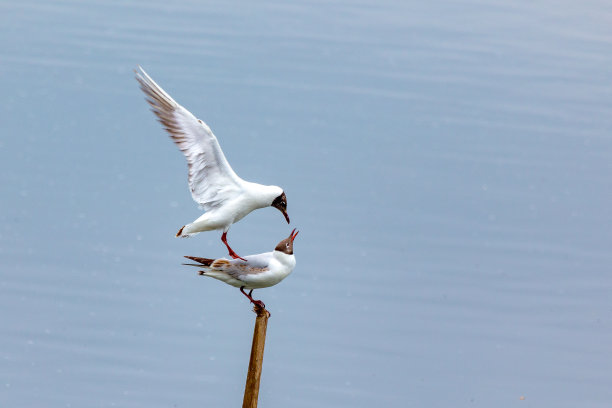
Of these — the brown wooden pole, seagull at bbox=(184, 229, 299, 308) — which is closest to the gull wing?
seagull at bbox=(184, 229, 299, 308)

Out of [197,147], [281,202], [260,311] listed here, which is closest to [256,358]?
[260,311]

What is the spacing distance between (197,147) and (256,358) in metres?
1.56

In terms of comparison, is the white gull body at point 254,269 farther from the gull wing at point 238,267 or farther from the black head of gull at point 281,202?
the black head of gull at point 281,202

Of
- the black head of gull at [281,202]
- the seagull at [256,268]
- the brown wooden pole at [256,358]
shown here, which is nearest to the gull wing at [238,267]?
the seagull at [256,268]

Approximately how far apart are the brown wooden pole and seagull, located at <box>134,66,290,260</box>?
0.56 meters

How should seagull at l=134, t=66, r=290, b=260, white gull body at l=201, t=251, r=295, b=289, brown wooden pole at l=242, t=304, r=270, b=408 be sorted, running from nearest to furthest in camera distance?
white gull body at l=201, t=251, r=295, b=289, brown wooden pole at l=242, t=304, r=270, b=408, seagull at l=134, t=66, r=290, b=260

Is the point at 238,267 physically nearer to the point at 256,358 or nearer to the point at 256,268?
the point at 256,268

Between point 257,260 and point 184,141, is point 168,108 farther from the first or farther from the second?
point 257,260

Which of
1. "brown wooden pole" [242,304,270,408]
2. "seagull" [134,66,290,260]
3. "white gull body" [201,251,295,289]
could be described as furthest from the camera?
"seagull" [134,66,290,260]

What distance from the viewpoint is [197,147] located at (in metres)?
7.93

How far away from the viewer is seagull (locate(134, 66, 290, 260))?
311 inches

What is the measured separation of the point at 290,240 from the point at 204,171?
0.91 m

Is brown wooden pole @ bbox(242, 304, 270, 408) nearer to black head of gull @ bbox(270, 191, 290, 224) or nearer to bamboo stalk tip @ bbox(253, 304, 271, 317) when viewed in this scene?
bamboo stalk tip @ bbox(253, 304, 271, 317)

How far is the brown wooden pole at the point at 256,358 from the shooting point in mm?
7636
